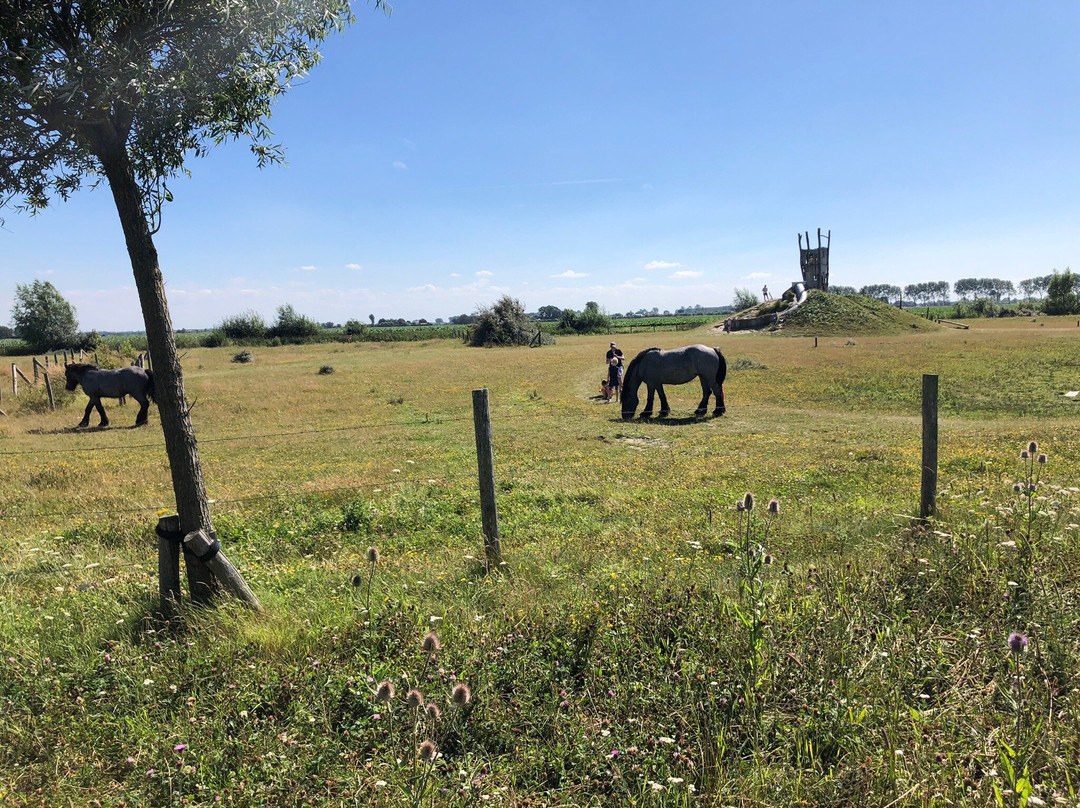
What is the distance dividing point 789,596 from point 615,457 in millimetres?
7863

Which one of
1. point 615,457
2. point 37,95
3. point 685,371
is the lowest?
point 615,457

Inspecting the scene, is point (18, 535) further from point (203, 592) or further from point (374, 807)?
point (374, 807)

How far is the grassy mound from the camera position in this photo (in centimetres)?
5506

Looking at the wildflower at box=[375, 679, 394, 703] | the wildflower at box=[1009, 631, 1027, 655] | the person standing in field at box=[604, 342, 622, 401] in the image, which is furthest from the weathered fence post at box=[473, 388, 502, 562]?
the person standing in field at box=[604, 342, 622, 401]

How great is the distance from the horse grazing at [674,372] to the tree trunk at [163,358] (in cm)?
1359

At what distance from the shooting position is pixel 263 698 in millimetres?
3336

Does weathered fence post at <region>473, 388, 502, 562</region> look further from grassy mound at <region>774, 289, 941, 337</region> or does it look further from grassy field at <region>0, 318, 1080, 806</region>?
grassy mound at <region>774, 289, 941, 337</region>

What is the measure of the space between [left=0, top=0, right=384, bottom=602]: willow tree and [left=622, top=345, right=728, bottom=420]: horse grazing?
1378 centimetres

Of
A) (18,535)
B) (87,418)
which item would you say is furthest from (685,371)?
(87,418)

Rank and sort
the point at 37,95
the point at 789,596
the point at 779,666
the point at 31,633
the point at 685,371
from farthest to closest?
the point at 685,371 < the point at 31,633 < the point at 789,596 < the point at 37,95 < the point at 779,666

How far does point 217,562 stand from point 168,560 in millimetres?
426

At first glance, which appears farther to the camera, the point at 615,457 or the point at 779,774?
the point at 615,457

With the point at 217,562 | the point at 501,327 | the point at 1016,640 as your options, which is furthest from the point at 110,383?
the point at 501,327

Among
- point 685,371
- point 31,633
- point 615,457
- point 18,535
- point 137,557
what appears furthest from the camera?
point 685,371
